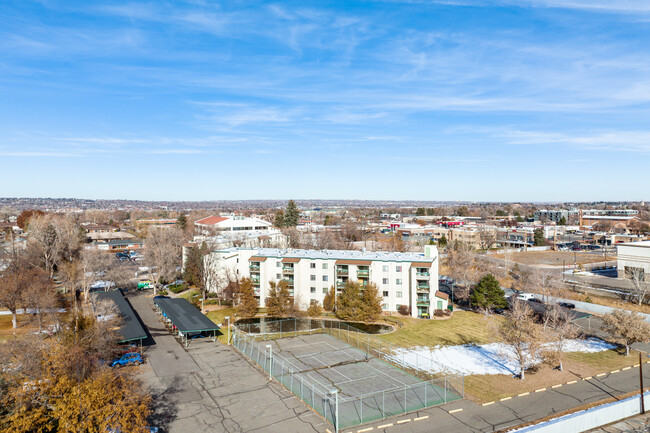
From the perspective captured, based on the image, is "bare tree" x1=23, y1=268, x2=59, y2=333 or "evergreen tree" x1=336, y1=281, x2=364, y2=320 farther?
"evergreen tree" x1=336, y1=281, x2=364, y2=320

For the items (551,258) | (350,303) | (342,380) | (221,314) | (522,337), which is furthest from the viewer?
(551,258)

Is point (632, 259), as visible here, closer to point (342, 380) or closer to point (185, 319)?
point (342, 380)

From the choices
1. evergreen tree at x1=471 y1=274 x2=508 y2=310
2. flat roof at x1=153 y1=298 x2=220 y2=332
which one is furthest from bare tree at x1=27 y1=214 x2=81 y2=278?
evergreen tree at x1=471 y1=274 x2=508 y2=310

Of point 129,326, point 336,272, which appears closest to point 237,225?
point 336,272

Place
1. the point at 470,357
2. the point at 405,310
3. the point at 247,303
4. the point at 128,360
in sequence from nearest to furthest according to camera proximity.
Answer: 1. the point at 128,360
2. the point at 470,357
3. the point at 247,303
4. the point at 405,310

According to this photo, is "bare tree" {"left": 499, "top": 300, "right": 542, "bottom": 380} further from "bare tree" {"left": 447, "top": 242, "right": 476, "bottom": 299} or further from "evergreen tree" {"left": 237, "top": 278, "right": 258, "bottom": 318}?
"evergreen tree" {"left": 237, "top": 278, "right": 258, "bottom": 318}

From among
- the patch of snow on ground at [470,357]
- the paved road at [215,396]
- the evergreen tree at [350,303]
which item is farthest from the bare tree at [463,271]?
the paved road at [215,396]

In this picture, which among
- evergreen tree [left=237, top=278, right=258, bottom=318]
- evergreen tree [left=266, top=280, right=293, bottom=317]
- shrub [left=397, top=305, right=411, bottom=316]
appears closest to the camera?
evergreen tree [left=237, top=278, right=258, bottom=318]
